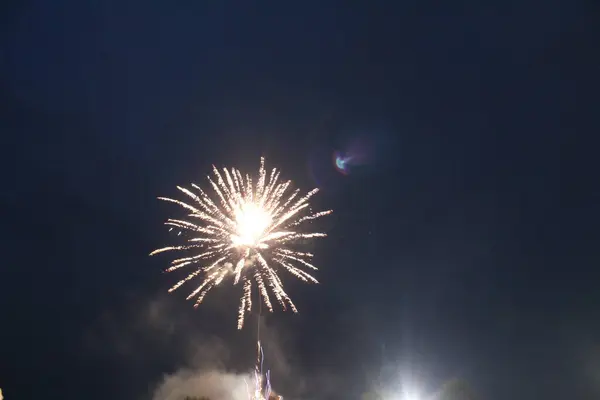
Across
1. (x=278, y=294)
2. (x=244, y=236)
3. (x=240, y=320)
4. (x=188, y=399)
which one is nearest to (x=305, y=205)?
(x=244, y=236)

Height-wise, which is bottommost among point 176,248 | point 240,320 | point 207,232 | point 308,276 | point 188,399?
point 240,320

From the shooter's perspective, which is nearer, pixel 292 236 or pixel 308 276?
pixel 308 276

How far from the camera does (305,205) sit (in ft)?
83.4

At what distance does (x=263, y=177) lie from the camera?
2491cm

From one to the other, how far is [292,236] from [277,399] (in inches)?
1189

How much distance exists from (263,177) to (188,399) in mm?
61428

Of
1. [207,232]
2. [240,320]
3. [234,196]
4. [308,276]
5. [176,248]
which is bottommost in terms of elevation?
[240,320]

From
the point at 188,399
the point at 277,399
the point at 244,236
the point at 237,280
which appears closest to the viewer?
the point at 237,280

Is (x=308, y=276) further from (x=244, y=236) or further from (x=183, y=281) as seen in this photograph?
(x=183, y=281)

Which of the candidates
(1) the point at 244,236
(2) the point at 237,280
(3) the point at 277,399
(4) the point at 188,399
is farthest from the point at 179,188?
(4) the point at 188,399

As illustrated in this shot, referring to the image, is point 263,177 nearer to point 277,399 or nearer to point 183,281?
point 183,281

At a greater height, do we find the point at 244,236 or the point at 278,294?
the point at 244,236

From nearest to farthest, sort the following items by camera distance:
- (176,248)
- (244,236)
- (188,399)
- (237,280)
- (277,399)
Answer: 1. (237,280)
2. (176,248)
3. (244,236)
4. (277,399)
5. (188,399)

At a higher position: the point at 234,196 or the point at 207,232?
the point at 234,196
